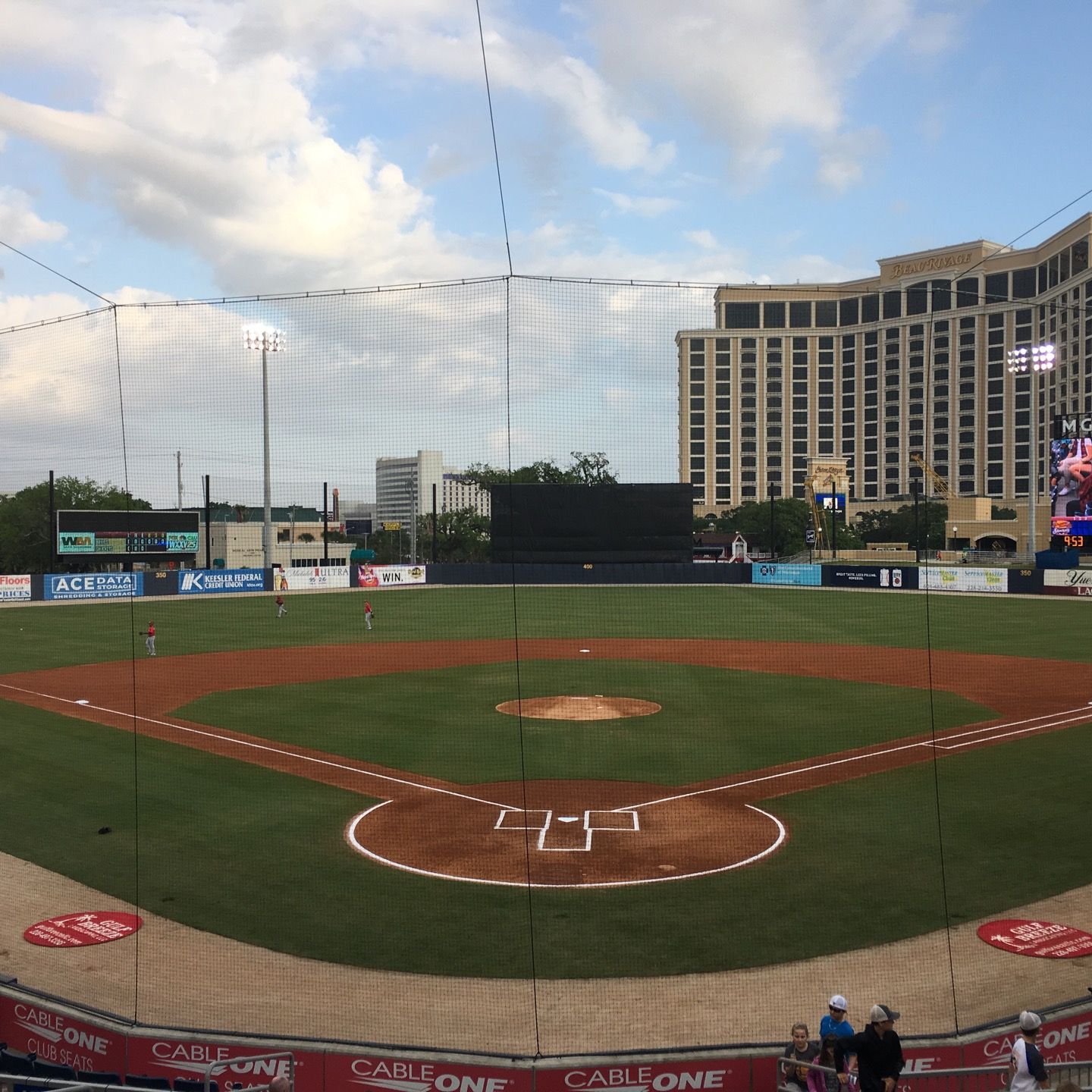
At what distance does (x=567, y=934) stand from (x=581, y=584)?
1831 inches

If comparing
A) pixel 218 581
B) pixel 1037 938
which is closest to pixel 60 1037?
pixel 1037 938

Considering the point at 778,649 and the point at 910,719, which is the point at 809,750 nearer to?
the point at 910,719

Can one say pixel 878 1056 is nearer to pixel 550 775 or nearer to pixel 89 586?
pixel 550 775

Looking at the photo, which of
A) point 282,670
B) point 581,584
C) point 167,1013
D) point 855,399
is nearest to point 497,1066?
point 167,1013

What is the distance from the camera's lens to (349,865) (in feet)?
41.0

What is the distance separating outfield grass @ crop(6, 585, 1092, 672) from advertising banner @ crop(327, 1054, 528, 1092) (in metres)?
25.0

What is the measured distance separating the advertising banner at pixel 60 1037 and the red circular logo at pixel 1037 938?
8.40 meters

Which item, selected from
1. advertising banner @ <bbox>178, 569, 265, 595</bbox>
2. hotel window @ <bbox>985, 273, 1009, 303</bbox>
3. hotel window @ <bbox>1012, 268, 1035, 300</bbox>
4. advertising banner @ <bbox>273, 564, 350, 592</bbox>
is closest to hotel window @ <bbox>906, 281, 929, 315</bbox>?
advertising banner @ <bbox>273, 564, 350, 592</bbox>

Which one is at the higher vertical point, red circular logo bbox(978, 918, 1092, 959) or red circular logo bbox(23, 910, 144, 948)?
red circular logo bbox(23, 910, 144, 948)

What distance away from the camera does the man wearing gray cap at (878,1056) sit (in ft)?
21.0

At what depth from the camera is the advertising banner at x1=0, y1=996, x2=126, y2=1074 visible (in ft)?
23.6

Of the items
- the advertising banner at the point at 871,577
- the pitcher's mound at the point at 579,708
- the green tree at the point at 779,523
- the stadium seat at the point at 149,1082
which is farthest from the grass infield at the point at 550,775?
the green tree at the point at 779,523

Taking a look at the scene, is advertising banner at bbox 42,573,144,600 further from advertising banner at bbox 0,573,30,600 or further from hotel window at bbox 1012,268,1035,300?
hotel window at bbox 1012,268,1035,300

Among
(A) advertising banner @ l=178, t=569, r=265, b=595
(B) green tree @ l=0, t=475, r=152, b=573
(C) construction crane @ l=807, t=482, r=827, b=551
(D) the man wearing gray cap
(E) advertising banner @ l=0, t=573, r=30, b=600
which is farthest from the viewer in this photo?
(B) green tree @ l=0, t=475, r=152, b=573
